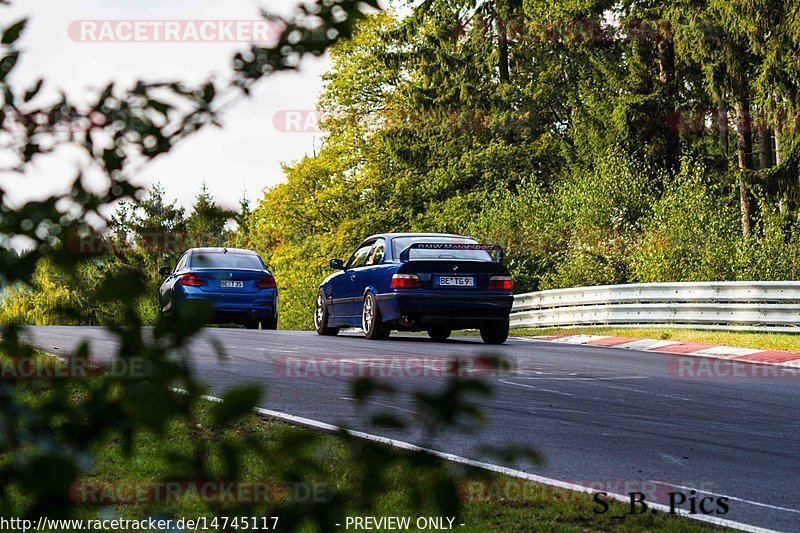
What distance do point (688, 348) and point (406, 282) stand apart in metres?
4.99

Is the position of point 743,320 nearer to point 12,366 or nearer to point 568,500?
point 568,500

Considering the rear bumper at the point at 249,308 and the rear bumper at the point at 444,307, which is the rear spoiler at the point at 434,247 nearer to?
the rear bumper at the point at 444,307

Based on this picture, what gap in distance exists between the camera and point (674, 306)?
78.7ft

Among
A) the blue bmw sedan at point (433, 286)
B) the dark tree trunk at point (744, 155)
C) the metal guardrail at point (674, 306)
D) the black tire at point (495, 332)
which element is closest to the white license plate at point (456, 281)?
the blue bmw sedan at point (433, 286)

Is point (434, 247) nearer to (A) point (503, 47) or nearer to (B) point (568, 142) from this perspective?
(B) point (568, 142)

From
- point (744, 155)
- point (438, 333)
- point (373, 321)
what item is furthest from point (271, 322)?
point (744, 155)

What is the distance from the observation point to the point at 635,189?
115ft

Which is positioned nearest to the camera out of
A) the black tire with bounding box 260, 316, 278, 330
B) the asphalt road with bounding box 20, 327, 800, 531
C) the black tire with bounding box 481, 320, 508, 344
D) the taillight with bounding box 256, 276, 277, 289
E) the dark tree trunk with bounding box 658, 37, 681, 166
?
the asphalt road with bounding box 20, 327, 800, 531

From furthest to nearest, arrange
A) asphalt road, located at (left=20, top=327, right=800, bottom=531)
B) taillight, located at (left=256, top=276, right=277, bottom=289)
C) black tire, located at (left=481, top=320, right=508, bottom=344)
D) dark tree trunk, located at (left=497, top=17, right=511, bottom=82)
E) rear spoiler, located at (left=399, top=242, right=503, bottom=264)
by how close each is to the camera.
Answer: dark tree trunk, located at (left=497, top=17, right=511, bottom=82)
taillight, located at (left=256, top=276, right=277, bottom=289)
black tire, located at (left=481, top=320, right=508, bottom=344)
rear spoiler, located at (left=399, top=242, right=503, bottom=264)
asphalt road, located at (left=20, top=327, right=800, bottom=531)

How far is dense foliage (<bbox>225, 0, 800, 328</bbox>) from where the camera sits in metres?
31.9

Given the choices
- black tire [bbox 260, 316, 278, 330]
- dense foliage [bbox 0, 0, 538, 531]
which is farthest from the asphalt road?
black tire [bbox 260, 316, 278, 330]

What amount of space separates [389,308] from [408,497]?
54.5 feet

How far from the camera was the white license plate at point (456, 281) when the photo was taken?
18.6 m

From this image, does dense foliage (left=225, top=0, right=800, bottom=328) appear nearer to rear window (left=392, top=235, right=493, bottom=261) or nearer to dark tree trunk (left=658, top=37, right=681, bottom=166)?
dark tree trunk (left=658, top=37, right=681, bottom=166)
